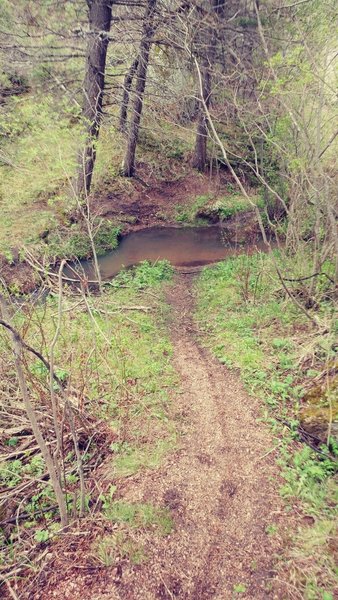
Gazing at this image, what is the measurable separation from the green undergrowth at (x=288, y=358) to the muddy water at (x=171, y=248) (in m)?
1.74

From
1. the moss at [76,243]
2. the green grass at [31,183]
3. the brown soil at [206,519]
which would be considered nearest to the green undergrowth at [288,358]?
the brown soil at [206,519]

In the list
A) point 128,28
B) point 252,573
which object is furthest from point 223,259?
point 252,573

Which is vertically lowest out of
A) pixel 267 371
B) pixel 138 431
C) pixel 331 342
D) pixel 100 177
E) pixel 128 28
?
pixel 138 431

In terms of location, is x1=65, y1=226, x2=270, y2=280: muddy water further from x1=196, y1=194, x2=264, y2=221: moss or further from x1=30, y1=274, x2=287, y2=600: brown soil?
x1=30, y1=274, x2=287, y2=600: brown soil

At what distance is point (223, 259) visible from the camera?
11.5 meters

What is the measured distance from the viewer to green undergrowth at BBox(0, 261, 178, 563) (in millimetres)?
3633

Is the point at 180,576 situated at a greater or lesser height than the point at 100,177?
lesser

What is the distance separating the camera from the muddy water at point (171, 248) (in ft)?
35.9

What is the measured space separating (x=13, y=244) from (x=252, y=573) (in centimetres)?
942

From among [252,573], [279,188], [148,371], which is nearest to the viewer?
[252,573]

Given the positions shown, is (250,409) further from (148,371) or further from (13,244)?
(13,244)

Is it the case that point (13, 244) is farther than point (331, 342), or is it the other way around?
point (13, 244)

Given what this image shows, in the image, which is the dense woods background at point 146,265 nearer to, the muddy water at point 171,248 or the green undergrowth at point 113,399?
the green undergrowth at point 113,399

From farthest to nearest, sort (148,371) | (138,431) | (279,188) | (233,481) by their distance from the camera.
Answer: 1. (279,188)
2. (148,371)
3. (138,431)
4. (233,481)
